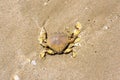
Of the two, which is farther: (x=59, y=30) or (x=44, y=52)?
(x=59, y=30)

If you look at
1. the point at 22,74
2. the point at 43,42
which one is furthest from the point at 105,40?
the point at 22,74

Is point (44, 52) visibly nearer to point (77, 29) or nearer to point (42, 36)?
point (42, 36)

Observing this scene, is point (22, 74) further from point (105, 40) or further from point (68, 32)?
point (105, 40)

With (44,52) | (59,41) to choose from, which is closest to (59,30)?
(59,41)

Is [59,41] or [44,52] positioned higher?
[59,41]

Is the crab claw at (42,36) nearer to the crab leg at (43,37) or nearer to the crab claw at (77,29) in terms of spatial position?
the crab leg at (43,37)

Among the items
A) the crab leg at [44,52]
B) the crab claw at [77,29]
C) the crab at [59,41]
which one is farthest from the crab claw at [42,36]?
the crab claw at [77,29]

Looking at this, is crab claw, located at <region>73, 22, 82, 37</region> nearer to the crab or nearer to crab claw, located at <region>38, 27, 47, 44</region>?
the crab
